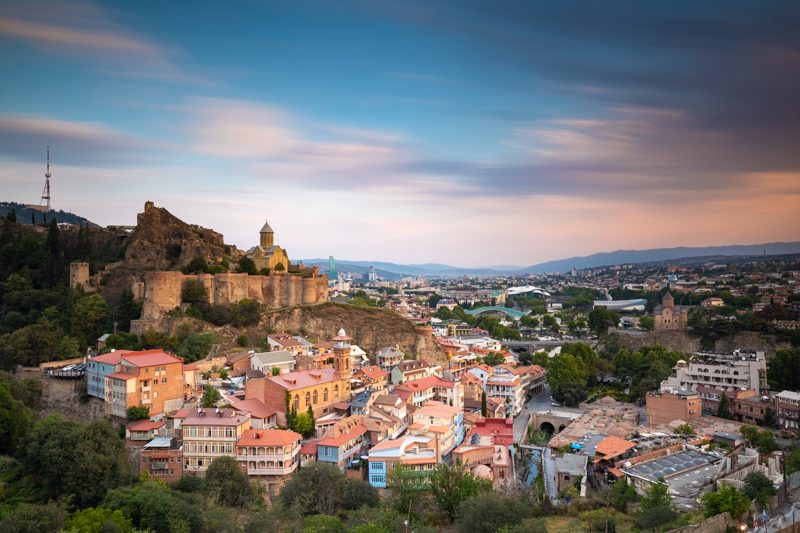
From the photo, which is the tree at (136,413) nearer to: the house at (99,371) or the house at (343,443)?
the house at (99,371)

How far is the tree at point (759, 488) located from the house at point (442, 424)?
31.1 ft

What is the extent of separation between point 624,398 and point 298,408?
1885 centimetres

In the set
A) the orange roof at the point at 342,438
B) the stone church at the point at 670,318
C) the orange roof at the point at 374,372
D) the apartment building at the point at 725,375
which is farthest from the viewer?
the stone church at the point at 670,318

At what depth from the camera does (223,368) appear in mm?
29266

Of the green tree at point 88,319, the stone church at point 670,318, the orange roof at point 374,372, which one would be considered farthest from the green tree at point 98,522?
the stone church at point 670,318

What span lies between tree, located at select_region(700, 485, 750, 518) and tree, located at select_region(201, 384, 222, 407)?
16.3 m

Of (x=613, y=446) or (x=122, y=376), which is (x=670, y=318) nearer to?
(x=613, y=446)

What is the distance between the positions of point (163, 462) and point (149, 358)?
4859 mm

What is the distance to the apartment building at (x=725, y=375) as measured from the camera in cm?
3170

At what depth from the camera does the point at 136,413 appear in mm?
23484

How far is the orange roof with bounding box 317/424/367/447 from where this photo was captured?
22359 mm

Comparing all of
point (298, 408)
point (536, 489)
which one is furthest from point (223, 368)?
point (536, 489)

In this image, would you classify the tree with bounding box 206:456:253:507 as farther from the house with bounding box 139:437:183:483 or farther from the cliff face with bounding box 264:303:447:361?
the cliff face with bounding box 264:303:447:361

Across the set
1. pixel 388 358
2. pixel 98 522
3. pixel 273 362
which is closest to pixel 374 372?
pixel 388 358
